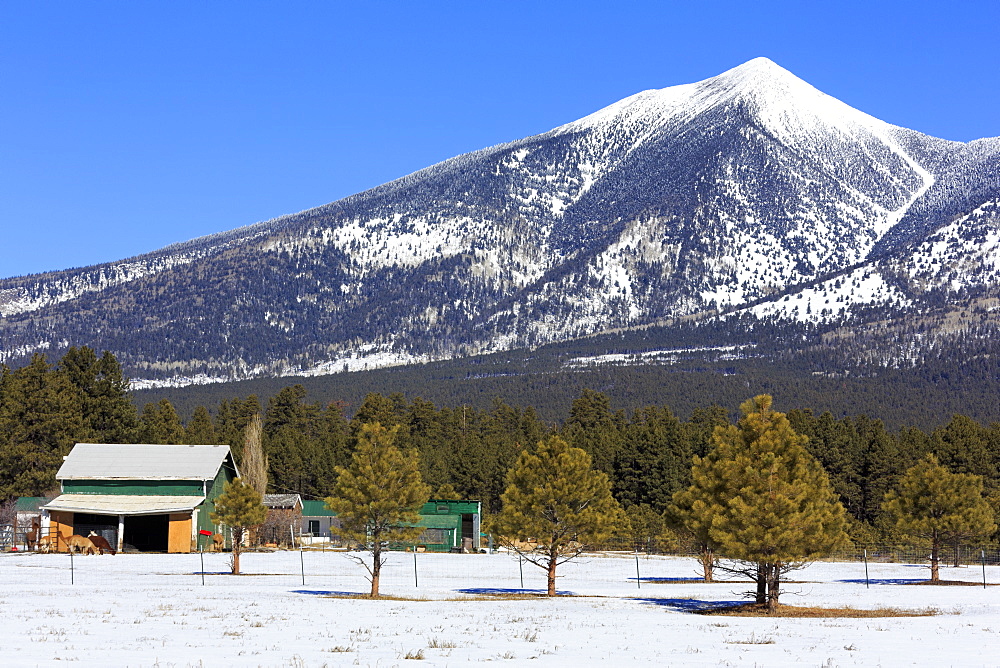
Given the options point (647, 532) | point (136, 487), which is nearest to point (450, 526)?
point (647, 532)

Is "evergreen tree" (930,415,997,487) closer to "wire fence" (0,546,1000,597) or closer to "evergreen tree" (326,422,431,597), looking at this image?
"wire fence" (0,546,1000,597)

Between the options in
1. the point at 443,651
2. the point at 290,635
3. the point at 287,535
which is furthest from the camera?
the point at 287,535

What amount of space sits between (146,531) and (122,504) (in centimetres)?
331

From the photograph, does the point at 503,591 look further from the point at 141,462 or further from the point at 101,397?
the point at 101,397

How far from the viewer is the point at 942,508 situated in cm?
6312

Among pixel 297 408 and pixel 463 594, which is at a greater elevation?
pixel 297 408

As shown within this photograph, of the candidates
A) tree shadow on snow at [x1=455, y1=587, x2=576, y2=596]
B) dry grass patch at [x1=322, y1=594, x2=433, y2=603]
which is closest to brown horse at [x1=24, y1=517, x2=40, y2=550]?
tree shadow on snow at [x1=455, y1=587, x2=576, y2=596]

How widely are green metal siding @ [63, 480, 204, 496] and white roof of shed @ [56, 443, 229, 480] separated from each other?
14.3 inches

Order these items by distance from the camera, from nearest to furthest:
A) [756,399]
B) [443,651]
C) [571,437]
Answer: [443,651] → [756,399] → [571,437]

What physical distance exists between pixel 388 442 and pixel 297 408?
4629 inches

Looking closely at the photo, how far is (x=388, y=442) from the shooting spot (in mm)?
46625

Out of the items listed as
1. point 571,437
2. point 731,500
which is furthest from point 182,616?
point 571,437

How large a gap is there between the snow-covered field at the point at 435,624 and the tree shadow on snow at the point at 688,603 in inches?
4.5

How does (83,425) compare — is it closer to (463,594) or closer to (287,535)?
(287,535)
